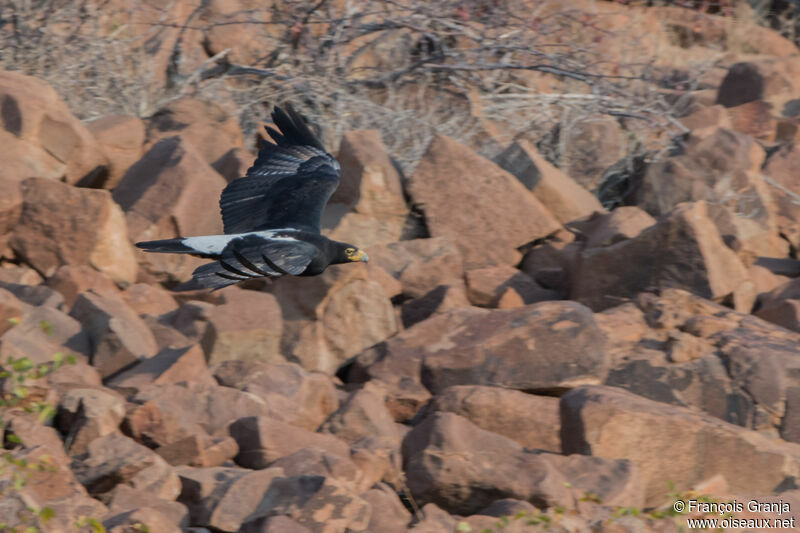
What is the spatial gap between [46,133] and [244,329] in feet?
6.77

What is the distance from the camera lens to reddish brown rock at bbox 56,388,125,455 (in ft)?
14.6

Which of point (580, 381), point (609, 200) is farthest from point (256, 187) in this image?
point (609, 200)

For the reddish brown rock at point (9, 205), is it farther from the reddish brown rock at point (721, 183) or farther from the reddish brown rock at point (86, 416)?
the reddish brown rock at point (721, 183)

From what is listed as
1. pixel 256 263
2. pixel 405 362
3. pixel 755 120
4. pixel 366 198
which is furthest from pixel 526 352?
pixel 755 120

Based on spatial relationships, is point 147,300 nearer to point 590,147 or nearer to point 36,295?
point 36,295

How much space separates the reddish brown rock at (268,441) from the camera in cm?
471

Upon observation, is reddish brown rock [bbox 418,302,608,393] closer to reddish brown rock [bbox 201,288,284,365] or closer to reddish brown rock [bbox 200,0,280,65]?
reddish brown rock [bbox 201,288,284,365]

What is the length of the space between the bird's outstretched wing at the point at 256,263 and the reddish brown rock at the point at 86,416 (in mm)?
681

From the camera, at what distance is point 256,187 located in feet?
19.9

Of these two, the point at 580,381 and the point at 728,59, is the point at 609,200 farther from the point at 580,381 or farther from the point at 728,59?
the point at 728,59

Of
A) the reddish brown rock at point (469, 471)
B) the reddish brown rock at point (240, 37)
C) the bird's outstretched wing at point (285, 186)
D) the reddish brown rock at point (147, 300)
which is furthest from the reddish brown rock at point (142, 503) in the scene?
the reddish brown rock at point (240, 37)

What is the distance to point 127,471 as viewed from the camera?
4207 mm

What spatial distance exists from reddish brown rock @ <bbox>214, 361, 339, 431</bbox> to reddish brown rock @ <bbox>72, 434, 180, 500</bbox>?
1.01m

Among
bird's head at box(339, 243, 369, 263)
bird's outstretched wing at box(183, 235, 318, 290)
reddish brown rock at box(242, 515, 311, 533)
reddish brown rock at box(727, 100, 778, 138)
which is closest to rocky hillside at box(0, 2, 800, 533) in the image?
reddish brown rock at box(242, 515, 311, 533)
